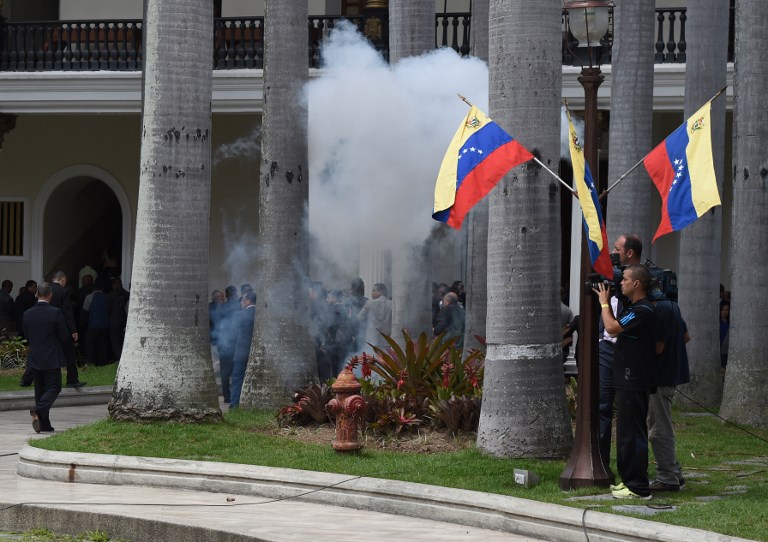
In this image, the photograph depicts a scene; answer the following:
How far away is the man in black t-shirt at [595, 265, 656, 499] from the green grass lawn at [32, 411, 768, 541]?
260 millimetres

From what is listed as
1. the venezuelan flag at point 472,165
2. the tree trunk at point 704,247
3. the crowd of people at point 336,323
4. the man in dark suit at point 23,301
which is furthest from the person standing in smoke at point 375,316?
the man in dark suit at point 23,301

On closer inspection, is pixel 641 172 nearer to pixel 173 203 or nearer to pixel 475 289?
pixel 475 289

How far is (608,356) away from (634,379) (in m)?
0.74

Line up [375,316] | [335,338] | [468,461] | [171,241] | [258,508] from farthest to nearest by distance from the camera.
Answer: [335,338] → [375,316] → [171,241] → [468,461] → [258,508]

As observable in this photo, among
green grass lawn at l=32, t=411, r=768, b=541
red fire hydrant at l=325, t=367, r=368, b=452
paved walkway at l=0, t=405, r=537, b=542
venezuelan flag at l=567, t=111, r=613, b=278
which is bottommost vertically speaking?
paved walkway at l=0, t=405, r=537, b=542

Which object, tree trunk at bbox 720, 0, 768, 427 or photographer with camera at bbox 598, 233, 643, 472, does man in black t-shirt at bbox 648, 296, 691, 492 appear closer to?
photographer with camera at bbox 598, 233, 643, 472

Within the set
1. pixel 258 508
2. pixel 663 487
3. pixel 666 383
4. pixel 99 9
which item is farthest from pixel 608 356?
pixel 99 9

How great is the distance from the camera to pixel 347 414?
36.8ft

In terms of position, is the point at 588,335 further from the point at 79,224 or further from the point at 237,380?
the point at 79,224

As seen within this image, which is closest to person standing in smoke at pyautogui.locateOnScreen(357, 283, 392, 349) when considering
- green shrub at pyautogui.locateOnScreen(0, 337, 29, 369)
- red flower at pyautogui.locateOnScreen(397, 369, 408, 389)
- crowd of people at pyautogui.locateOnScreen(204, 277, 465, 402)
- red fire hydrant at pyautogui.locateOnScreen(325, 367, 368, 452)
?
crowd of people at pyautogui.locateOnScreen(204, 277, 465, 402)

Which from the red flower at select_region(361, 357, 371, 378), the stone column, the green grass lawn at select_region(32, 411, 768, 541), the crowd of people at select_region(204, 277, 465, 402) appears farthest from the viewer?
the stone column

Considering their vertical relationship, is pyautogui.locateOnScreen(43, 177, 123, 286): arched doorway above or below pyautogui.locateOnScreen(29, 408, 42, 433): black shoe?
above

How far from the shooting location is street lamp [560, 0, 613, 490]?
31.7 feet

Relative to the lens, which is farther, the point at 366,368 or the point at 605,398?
the point at 366,368
